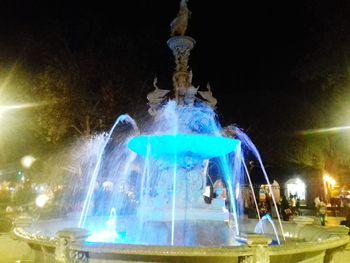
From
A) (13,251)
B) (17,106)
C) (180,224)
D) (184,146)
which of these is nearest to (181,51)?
(184,146)

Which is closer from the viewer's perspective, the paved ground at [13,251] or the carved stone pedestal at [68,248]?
the carved stone pedestal at [68,248]

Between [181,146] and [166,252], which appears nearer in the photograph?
[166,252]

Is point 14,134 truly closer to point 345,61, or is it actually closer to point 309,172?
point 345,61

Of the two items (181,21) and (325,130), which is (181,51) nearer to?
(181,21)

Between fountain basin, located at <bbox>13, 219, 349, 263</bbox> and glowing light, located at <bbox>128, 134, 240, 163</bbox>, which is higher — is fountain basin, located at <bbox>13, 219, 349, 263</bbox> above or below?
below

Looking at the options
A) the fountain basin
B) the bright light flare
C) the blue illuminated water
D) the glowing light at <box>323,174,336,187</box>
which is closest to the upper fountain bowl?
the blue illuminated water

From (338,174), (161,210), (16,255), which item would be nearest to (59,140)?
(16,255)

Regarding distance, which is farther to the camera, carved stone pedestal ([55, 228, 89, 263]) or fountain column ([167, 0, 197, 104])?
fountain column ([167, 0, 197, 104])

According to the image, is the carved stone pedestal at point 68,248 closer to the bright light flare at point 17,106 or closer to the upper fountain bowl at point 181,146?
the upper fountain bowl at point 181,146

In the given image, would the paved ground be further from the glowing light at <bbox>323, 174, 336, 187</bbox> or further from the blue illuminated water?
the glowing light at <bbox>323, 174, 336, 187</bbox>

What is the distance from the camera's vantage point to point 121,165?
31891 millimetres

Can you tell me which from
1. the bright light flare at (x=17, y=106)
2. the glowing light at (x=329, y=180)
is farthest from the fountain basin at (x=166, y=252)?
the glowing light at (x=329, y=180)

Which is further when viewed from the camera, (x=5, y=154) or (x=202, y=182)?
(x=5, y=154)

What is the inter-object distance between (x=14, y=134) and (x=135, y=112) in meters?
7.22
